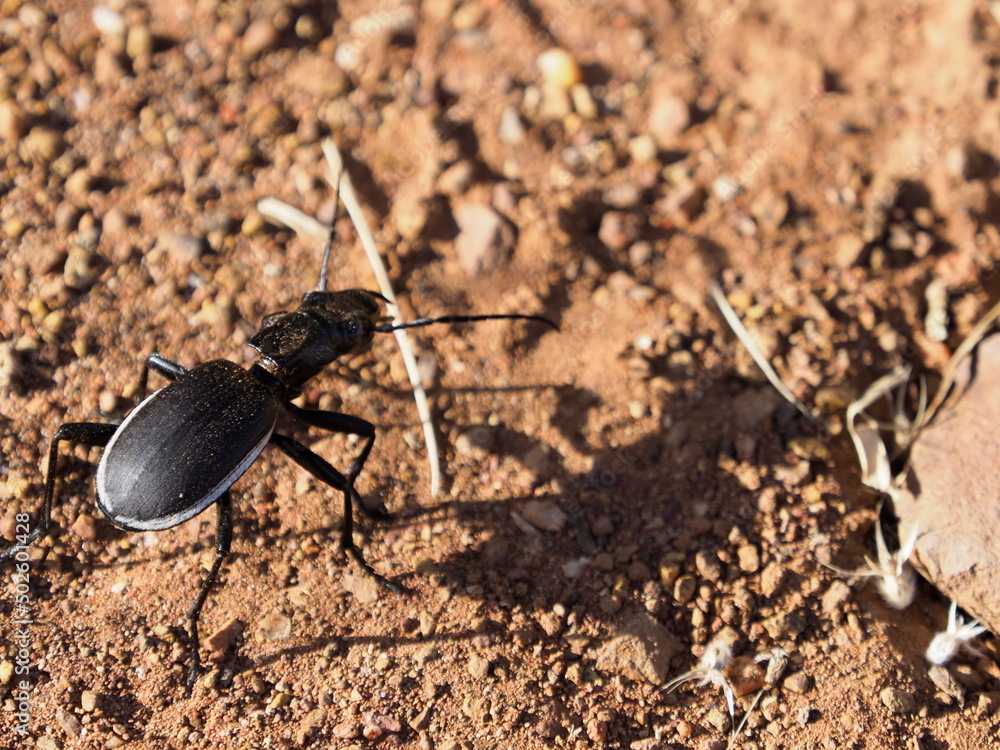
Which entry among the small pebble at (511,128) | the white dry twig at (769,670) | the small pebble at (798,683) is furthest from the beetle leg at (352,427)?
the small pebble at (511,128)

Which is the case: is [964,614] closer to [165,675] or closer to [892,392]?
[892,392]

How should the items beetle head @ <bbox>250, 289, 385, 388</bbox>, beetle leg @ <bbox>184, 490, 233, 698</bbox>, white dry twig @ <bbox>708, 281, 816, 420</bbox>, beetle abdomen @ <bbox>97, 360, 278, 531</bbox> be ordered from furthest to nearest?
1. white dry twig @ <bbox>708, 281, 816, 420</bbox>
2. beetle head @ <bbox>250, 289, 385, 388</bbox>
3. beetle leg @ <bbox>184, 490, 233, 698</bbox>
4. beetle abdomen @ <bbox>97, 360, 278, 531</bbox>

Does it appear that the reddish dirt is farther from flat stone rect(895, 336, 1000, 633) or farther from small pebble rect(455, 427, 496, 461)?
flat stone rect(895, 336, 1000, 633)

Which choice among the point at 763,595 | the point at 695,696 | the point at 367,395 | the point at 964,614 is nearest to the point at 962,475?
the point at 964,614

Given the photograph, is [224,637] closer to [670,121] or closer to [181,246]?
[181,246]

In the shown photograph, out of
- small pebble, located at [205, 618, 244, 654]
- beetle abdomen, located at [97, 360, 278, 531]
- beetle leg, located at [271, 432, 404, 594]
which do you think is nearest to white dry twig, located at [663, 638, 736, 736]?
beetle leg, located at [271, 432, 404, 594]

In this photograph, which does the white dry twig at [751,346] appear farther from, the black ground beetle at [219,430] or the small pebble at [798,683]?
the small pebble at [798,683]
